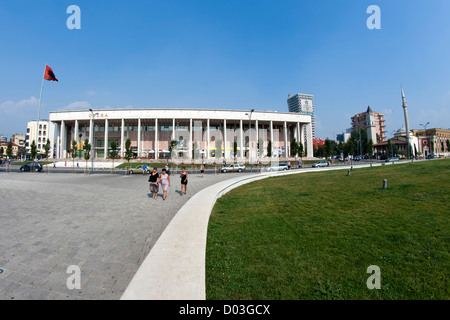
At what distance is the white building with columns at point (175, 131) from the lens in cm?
6225

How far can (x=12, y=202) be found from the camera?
30.7 ft

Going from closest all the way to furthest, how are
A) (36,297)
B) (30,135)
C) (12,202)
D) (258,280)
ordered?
(36,297) → (258,280) → (12,202) → (30,135)

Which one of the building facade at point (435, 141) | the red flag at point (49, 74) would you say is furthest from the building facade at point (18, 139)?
the building facade at point (435, 141)

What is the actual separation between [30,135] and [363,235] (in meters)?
133

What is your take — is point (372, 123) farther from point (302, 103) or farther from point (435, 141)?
point (302, 103)

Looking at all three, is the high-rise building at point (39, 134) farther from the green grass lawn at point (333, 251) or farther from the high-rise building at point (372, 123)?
the high-rise building at point (372, 123)

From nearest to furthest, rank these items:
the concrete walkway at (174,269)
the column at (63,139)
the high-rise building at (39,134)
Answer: the concrete walkway at (174,269), the column at (63,139), the high-rise building at (39,134)

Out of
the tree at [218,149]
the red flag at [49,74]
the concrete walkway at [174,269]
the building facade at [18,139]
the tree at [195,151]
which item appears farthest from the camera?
the building facade at [18,139]

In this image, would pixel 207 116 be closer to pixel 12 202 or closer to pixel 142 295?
pixel 12 202

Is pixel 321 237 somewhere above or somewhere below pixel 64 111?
below

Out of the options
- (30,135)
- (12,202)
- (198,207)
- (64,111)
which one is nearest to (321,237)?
(198,207)

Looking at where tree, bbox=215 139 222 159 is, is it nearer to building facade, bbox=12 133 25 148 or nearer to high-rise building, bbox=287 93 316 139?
building facade, bbox=12 133 25 148

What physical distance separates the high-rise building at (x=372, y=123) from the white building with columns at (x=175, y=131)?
66.8 meters

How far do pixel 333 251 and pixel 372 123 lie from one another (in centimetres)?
14291
